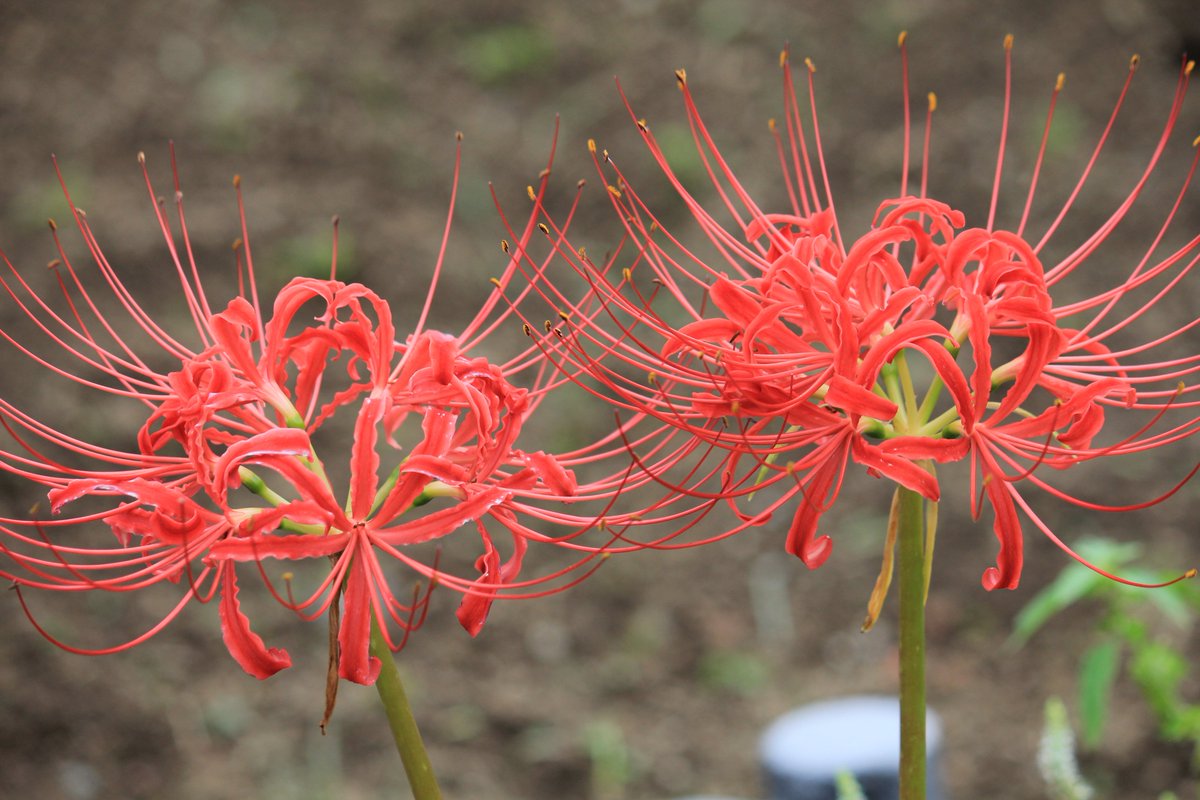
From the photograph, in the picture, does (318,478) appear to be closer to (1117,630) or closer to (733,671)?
(1117,630)

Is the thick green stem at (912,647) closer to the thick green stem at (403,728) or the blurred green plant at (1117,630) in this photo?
the thick green stem at (403,728)

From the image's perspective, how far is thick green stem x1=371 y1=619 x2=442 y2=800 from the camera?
1.37m

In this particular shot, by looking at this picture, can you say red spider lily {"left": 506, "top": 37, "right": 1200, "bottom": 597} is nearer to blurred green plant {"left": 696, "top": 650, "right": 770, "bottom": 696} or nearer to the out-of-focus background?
the out-of-focus background

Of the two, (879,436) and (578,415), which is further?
(578,415)

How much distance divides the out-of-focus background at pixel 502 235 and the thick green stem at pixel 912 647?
240cm

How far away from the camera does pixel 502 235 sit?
466cm

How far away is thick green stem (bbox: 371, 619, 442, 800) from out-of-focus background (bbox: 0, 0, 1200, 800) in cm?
241

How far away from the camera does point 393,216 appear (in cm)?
467

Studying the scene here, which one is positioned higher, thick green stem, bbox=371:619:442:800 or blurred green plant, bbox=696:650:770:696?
thick green stem, bbox=371:619:442:800

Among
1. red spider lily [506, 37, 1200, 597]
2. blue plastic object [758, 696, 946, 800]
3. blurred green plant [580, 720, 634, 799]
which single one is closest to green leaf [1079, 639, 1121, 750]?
blue plastic object [758, 696, 946, 800]

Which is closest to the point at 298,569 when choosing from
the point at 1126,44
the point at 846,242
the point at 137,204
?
the point at 137,204

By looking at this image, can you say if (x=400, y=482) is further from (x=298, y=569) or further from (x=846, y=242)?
(x=846, y=242)

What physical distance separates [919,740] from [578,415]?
10.1 feet

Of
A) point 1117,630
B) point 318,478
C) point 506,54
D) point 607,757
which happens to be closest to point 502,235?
point 506,54
